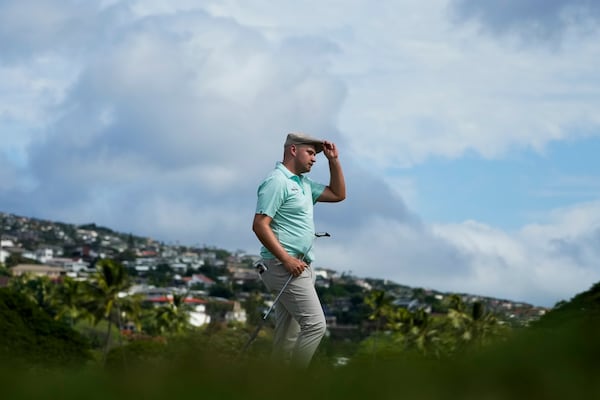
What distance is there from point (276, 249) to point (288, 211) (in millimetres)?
443

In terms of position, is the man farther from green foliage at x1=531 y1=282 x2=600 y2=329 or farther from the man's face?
green foliage at x1=531 y1=282 x2=600 y2=329

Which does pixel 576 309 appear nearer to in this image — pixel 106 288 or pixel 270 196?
pixel 270 196

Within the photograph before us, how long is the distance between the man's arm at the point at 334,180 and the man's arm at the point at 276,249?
982mm

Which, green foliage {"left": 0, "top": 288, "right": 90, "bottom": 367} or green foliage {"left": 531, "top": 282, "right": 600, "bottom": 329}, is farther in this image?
green foliage {"left": 0, "top": 288, "right": 90, "bottom": 367}

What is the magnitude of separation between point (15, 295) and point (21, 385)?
120ft

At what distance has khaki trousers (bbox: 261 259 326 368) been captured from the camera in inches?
315

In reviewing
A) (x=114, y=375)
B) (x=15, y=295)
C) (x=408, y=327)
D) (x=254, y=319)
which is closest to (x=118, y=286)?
(x=408, y=327)

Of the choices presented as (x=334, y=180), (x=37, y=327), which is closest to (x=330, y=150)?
(x=334, y=180)

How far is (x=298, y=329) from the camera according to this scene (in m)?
8.37

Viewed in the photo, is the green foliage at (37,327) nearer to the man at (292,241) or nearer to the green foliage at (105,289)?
the man at (292,241)

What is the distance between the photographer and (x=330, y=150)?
8797 mm

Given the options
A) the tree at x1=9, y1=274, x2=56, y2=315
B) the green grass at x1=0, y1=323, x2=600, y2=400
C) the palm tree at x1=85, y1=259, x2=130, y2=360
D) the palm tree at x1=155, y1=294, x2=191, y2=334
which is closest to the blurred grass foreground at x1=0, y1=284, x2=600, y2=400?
the green grass at x1=0, y1=323, x2=600, y2=400

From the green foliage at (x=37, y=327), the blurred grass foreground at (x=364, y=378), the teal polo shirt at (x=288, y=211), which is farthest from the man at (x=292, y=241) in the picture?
the green foliage at (x=37, y=327)

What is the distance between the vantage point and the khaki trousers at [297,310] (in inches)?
315
